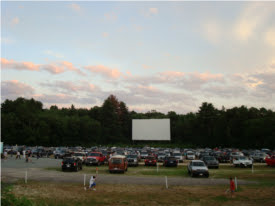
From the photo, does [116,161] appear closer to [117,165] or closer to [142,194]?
[117,165]

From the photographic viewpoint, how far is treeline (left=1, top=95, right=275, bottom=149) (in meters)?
92.9

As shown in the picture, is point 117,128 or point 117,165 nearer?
point 117,165

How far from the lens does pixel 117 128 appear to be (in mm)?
121188

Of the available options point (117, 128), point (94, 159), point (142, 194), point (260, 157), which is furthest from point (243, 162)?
point (117, 128)

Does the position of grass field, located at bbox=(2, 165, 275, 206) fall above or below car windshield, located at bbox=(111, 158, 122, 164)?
below

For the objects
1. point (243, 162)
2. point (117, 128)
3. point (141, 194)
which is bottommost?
point (141, 194)

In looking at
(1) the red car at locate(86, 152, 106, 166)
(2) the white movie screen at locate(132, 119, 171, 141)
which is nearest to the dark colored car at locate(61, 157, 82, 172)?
(1) the red car at locate(86, 152, 106, 166)

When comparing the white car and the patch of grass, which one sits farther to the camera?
the white car

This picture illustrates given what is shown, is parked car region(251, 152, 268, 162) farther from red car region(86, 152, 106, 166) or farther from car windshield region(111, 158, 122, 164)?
car windshield region(111, 158, 122, 164)

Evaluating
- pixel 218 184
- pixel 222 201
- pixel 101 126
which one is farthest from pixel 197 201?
pixel 101 126

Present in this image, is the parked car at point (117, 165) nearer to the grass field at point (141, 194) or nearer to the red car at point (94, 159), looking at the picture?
the red car at point (94, 159)

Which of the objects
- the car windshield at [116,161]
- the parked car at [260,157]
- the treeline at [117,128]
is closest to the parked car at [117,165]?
the car windshield at [116,161]

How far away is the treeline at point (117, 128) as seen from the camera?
92.9 meters

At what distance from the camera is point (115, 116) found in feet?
404
